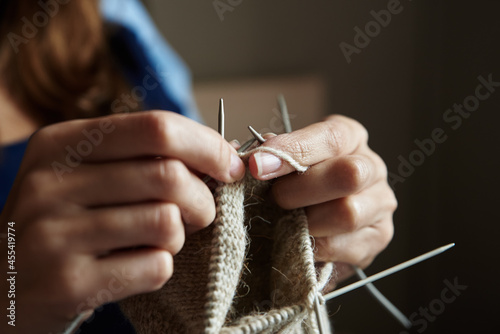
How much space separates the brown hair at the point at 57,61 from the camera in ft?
3.09

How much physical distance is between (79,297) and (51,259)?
0.04 meters

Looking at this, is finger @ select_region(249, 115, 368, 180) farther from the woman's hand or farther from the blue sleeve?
the blue sleeve

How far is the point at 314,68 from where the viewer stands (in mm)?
1587

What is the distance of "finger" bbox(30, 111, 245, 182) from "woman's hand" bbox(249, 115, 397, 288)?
6cm

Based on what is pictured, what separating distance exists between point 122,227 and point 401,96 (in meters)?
1.24

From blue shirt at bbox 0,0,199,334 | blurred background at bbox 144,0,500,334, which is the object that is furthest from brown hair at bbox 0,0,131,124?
blurred background at bbox 144,0,500,334

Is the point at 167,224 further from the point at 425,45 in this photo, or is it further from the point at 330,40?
the point at 330,40

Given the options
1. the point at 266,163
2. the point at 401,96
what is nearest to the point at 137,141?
the point at 266,163

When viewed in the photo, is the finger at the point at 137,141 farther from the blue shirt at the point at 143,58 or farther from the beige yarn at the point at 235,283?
the blue shirt at the point at 143,58

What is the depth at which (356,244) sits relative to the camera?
54cm

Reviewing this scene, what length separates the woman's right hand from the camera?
0.35 meters

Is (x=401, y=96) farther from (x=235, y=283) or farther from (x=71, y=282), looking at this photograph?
(x=71, y=282)

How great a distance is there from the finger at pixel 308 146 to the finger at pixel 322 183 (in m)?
0.01

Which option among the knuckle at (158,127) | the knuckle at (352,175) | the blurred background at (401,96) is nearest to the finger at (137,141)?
the knuckle at (158,127)
